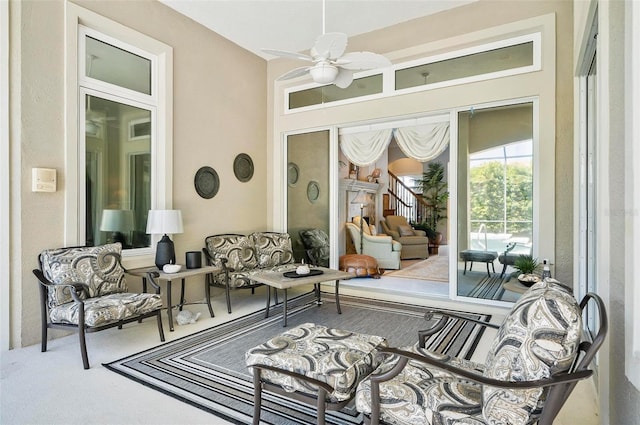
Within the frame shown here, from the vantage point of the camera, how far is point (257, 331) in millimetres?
3604

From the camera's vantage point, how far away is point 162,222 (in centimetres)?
395

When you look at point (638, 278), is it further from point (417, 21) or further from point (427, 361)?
point (417, 21)

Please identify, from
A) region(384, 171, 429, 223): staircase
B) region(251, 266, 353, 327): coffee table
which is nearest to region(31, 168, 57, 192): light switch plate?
region(251, 266, 353, 327): coffee table

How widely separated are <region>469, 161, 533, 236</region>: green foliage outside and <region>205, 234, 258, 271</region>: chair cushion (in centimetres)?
293

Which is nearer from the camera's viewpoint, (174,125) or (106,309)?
(106,309)

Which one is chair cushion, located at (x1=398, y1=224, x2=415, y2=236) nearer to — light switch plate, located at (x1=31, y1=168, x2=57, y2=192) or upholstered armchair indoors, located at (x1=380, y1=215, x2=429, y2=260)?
upholstered armchair indoors, located at (x1=380, y1=215, x2=429, y2=260)

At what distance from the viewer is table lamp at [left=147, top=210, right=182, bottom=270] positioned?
3.95m

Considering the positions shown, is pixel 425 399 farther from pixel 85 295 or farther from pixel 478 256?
pixel 478 256

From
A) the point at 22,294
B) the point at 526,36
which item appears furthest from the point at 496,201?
the point at 22,294

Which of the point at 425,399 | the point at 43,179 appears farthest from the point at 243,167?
the point at 425,399

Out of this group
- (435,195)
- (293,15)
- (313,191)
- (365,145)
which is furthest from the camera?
(435,195)

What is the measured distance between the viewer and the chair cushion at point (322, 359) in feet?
5.89

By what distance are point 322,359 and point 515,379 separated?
0.92 metres

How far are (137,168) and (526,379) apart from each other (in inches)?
167
